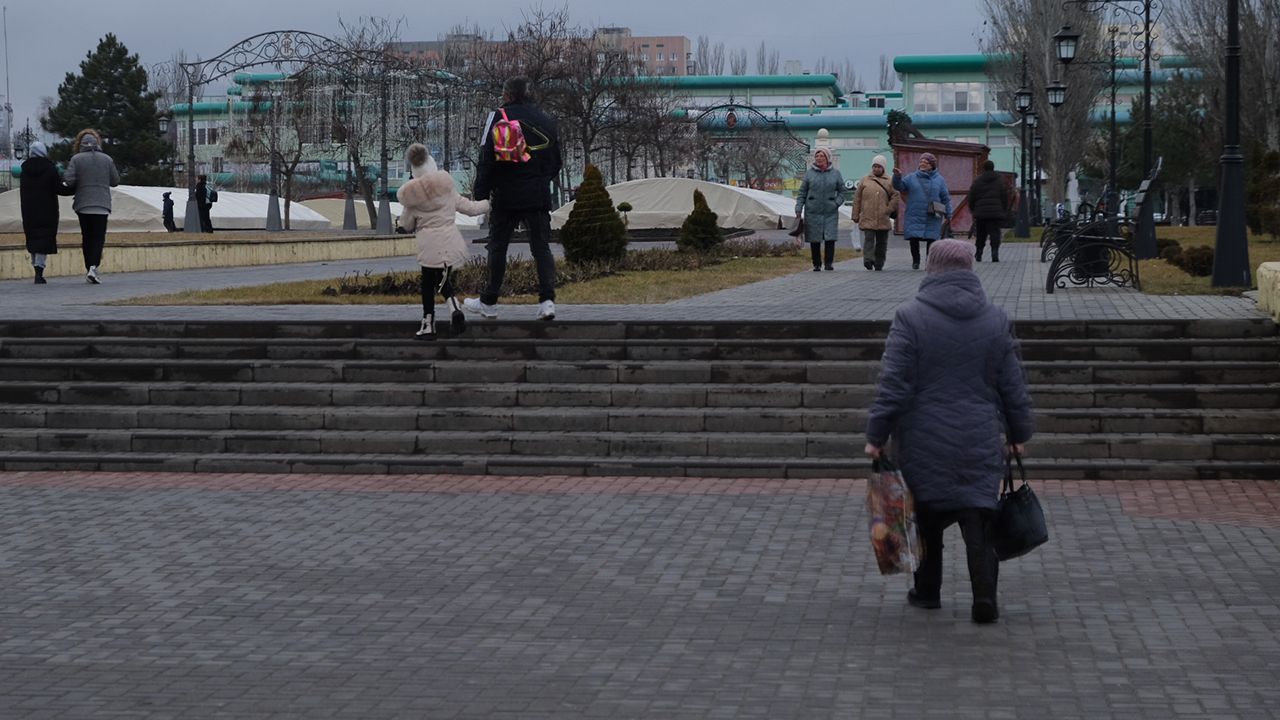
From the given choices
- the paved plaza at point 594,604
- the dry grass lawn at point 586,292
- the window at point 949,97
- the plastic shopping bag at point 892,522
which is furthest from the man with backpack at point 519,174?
the window at point 949,97

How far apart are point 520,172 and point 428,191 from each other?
83 cm

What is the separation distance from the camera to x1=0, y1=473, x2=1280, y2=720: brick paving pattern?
570 cm

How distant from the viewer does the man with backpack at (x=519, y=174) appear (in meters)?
12.5

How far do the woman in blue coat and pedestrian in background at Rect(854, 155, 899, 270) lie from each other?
251mm

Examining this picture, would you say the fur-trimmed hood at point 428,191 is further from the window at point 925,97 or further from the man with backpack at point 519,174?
the window at point 925,97

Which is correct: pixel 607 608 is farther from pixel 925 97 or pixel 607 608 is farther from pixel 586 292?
pixel 925 97

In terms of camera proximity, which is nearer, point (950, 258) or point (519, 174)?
point (950, 258)

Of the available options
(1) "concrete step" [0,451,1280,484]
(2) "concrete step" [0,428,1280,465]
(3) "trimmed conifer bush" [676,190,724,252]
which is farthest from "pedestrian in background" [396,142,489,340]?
(3) "trimmed conifer bush" [676,190,724,252]

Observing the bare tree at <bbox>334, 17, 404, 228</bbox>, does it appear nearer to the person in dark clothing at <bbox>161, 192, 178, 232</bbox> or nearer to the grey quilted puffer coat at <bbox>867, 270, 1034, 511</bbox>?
the person in dark clothing at <bbox>161, 192, 178, 232</bbox>

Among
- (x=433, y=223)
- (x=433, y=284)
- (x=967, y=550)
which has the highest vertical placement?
(x=433, y=223)

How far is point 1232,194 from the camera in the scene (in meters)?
15.4

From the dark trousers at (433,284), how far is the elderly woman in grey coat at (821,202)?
916 cm

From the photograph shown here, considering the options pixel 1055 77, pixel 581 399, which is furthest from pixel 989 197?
pixel 1055 77

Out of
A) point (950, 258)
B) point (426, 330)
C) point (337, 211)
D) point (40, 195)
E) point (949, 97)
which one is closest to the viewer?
point (950, 258)
